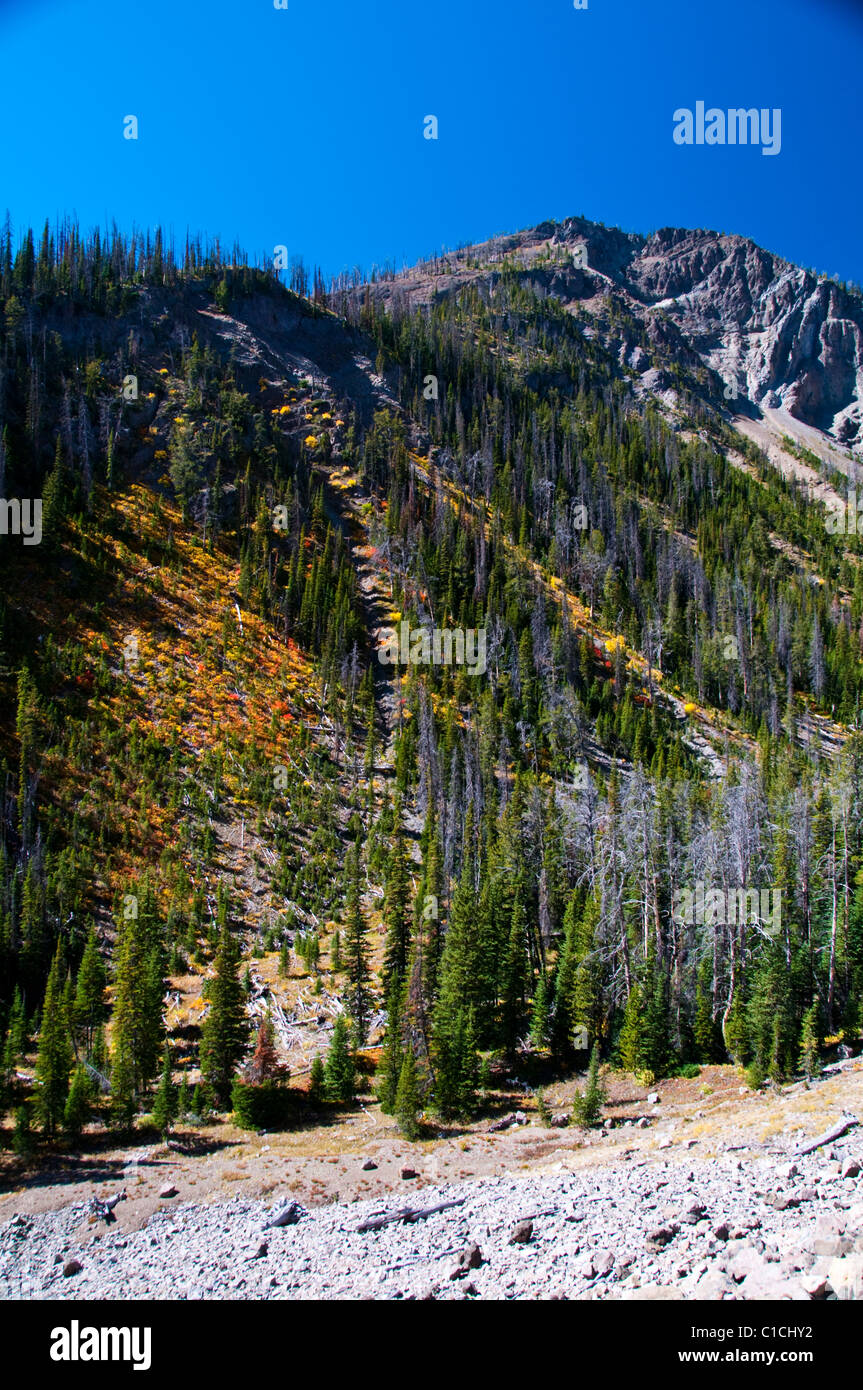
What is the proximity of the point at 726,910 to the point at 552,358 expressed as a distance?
176 meters

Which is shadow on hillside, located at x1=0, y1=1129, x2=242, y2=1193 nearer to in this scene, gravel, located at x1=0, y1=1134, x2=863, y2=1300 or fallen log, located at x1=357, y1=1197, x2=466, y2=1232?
gravel, located at x1=0, y1=1134, x2=863, y2=1300

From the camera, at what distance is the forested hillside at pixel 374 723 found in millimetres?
32406

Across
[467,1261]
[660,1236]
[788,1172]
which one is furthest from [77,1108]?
[788,1172]

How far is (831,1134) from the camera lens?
17953 mm

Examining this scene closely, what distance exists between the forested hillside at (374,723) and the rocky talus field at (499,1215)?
3.52 meters

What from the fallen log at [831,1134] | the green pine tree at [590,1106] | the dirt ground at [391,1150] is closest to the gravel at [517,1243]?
the fallen log at [831,1134]

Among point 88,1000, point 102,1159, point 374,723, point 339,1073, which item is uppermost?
point 374,723

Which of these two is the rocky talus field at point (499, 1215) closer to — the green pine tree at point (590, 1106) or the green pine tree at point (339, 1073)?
the green pine tree at point (590, 1106)

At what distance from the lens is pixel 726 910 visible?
3319cm

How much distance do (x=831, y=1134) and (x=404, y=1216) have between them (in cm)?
1084

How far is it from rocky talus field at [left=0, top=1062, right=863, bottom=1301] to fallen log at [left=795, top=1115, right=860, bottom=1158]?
11 cm

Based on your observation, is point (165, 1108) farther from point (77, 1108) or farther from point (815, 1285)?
point (815, 1285)
